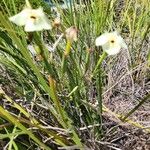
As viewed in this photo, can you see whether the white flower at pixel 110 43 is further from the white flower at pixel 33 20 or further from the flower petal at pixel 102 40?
the white flower at pixel 33 20

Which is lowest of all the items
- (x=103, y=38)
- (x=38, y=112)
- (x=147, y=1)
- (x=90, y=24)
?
(x=38, y=112)

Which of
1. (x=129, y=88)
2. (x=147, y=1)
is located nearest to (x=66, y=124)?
(x=129, y=88)

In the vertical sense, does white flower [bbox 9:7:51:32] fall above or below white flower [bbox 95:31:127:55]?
above

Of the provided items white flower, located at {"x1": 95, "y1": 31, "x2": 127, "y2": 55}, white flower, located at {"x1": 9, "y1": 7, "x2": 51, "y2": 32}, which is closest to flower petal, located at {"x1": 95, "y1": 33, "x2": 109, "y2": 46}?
white flower, located at {"x1": 95, "y1": 31, "x2": 127, "y2": 55}

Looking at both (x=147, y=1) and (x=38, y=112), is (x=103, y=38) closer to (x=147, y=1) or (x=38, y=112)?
(x=38, y=112)

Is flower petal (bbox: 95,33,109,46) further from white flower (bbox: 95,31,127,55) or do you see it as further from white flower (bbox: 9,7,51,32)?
white flower (bbox: 9,7,51,32)

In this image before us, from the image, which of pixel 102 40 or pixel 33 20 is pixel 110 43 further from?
pixel 33 20

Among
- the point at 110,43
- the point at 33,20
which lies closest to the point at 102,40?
the point at 110,43

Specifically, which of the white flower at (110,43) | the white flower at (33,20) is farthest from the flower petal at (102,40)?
the white flower at (33,20)

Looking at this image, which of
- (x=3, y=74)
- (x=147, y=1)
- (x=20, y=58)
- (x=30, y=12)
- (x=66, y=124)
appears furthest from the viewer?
(x=147, y=1)
